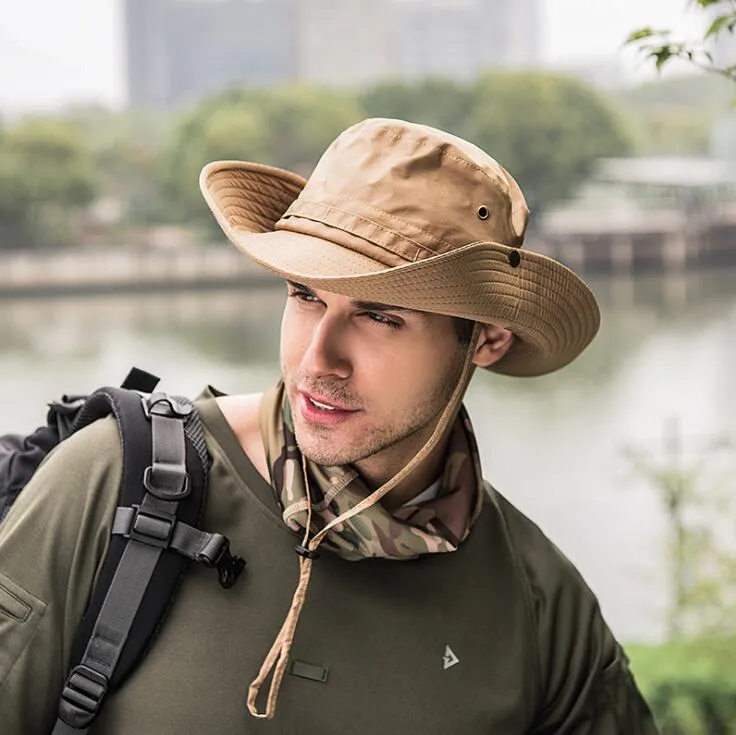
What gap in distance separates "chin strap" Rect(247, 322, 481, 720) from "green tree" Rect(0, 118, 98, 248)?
4.34m

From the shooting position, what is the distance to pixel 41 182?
5.50m

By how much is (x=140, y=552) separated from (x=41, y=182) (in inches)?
186

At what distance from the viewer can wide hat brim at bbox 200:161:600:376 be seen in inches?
39.6

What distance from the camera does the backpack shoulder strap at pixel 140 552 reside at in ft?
3.32

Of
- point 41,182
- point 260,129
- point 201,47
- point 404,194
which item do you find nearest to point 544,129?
point 260,129

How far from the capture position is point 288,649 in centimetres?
105

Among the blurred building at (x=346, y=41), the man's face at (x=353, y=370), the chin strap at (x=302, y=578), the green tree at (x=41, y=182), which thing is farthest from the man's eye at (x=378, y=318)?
the blurred building at (x=346, y=41)

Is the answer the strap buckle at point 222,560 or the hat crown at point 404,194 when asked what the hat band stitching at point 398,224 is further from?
the strap buckle at point 222,560

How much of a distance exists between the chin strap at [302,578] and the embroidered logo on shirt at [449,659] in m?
0.15

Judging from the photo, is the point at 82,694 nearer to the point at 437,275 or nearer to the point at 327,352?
the point at 327,352

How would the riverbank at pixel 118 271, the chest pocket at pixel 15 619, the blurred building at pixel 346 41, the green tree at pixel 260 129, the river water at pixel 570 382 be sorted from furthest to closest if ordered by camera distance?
the blurred building at pixel 346 41, the green tree at pixel 260 129, the river water at pixel 570 382, the riverbank at pixel 118 271, the chest pocket at pixel 15 619

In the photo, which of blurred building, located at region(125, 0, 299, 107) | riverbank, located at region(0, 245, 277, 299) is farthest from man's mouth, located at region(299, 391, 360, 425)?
blurred building, located at region(125, 0, 299, 107)

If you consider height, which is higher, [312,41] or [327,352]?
[312,41]

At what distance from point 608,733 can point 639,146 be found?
5200 mm
